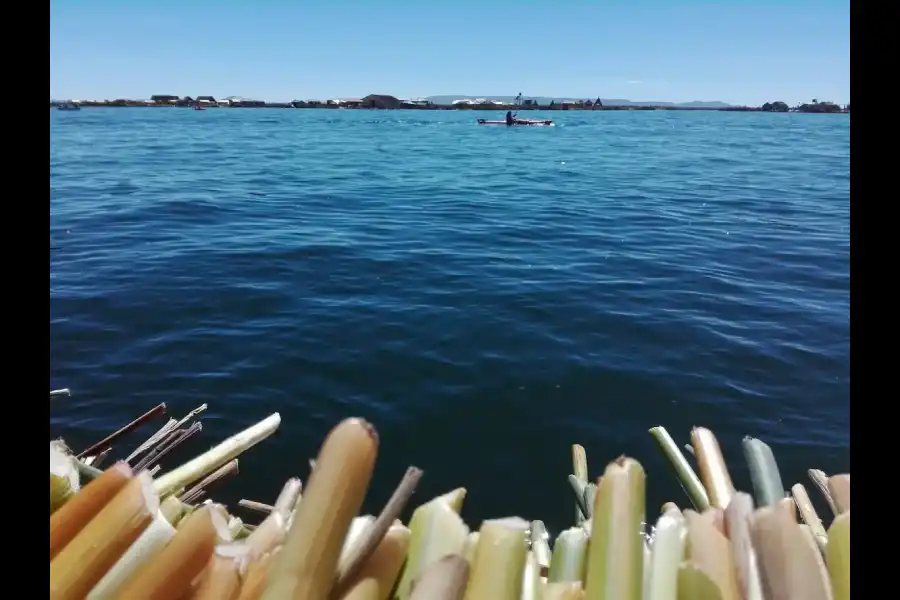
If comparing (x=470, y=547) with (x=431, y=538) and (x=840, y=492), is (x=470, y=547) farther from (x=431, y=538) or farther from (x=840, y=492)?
(x=840, y=492)

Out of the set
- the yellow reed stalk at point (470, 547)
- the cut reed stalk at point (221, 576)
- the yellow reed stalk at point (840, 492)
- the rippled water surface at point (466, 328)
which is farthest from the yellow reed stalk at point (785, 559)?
the rippled water surface at point (466, 328)

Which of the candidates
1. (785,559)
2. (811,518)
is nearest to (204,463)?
(785,559)

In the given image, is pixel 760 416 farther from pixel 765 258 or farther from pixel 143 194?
pixel 143 194

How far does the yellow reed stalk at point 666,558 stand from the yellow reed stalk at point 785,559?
204 mm

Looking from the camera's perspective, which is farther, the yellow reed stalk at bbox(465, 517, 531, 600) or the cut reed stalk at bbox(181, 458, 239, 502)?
the cut reed stalk at bbox(181, 458, 239, 502)

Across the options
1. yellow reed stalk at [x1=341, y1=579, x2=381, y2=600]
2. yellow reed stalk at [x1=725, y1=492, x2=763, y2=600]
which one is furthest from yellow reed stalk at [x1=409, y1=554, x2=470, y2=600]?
yellow reed stalk at [x1=725, y1=492, x2=763, y2=600]

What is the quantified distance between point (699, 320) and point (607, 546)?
10840 mm

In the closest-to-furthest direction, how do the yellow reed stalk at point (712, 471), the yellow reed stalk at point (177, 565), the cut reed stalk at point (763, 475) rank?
the yellow reed stalk at point (177, 565) < the cut reed stalk at point (763, 475) < the yellow reed stalk at point (712, 471)

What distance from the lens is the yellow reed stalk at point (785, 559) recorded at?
63.9 inches

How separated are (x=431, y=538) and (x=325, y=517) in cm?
47

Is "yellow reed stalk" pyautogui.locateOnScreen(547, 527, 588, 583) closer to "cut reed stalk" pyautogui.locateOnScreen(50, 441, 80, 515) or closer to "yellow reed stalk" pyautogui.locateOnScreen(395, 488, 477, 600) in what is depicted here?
"yellow reed stalk" pyautogui.locateOnScreen(395, 488, 477, 600)

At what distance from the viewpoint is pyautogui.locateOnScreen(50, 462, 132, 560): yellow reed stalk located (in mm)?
1758

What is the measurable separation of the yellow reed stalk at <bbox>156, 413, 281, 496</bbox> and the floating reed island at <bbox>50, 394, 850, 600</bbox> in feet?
1.71

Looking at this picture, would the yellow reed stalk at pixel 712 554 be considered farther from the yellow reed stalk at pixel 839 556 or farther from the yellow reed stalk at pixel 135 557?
the yellow reed stalk at pixel 135 557
